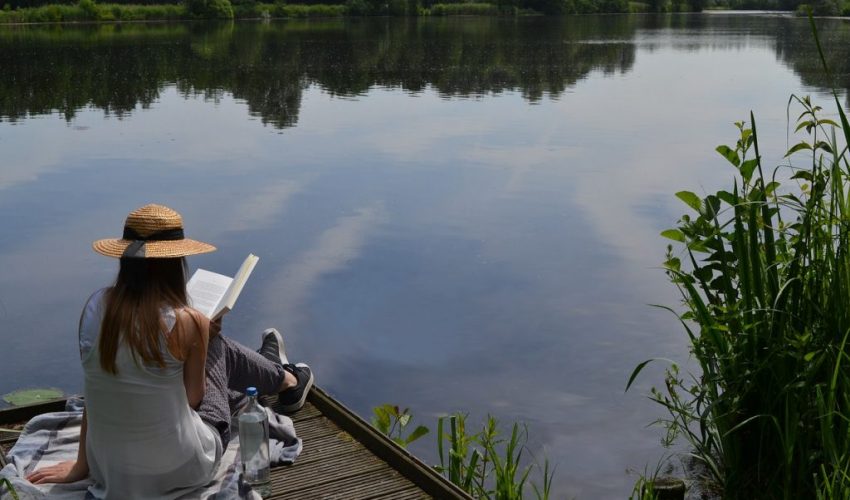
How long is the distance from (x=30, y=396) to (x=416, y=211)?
4246mm

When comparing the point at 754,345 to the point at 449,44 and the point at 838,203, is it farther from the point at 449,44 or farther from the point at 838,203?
the point at 449,44

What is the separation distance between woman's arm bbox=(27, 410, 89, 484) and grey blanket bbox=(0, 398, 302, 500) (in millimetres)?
25

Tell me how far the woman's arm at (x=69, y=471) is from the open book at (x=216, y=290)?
1.57 feet

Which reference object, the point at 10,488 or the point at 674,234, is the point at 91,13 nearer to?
the point at 674,234

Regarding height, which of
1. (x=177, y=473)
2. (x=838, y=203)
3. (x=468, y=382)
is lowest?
(x=468, y=382)

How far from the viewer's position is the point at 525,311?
6.36 metres

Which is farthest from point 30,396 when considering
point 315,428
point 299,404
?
point 315,428

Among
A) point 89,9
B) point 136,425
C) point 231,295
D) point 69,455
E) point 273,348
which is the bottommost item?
point 69,455

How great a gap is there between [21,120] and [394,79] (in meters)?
7.35

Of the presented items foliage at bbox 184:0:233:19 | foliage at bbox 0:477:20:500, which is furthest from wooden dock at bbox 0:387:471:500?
foliage at bbox 184:0:233:19

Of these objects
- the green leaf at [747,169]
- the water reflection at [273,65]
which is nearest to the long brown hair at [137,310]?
the green leaf at [747,169]

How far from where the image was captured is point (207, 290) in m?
3.39

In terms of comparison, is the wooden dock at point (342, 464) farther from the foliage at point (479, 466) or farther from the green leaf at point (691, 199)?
the green leaf at point (691, 199)

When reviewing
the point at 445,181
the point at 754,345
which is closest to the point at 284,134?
the point at 445,181
